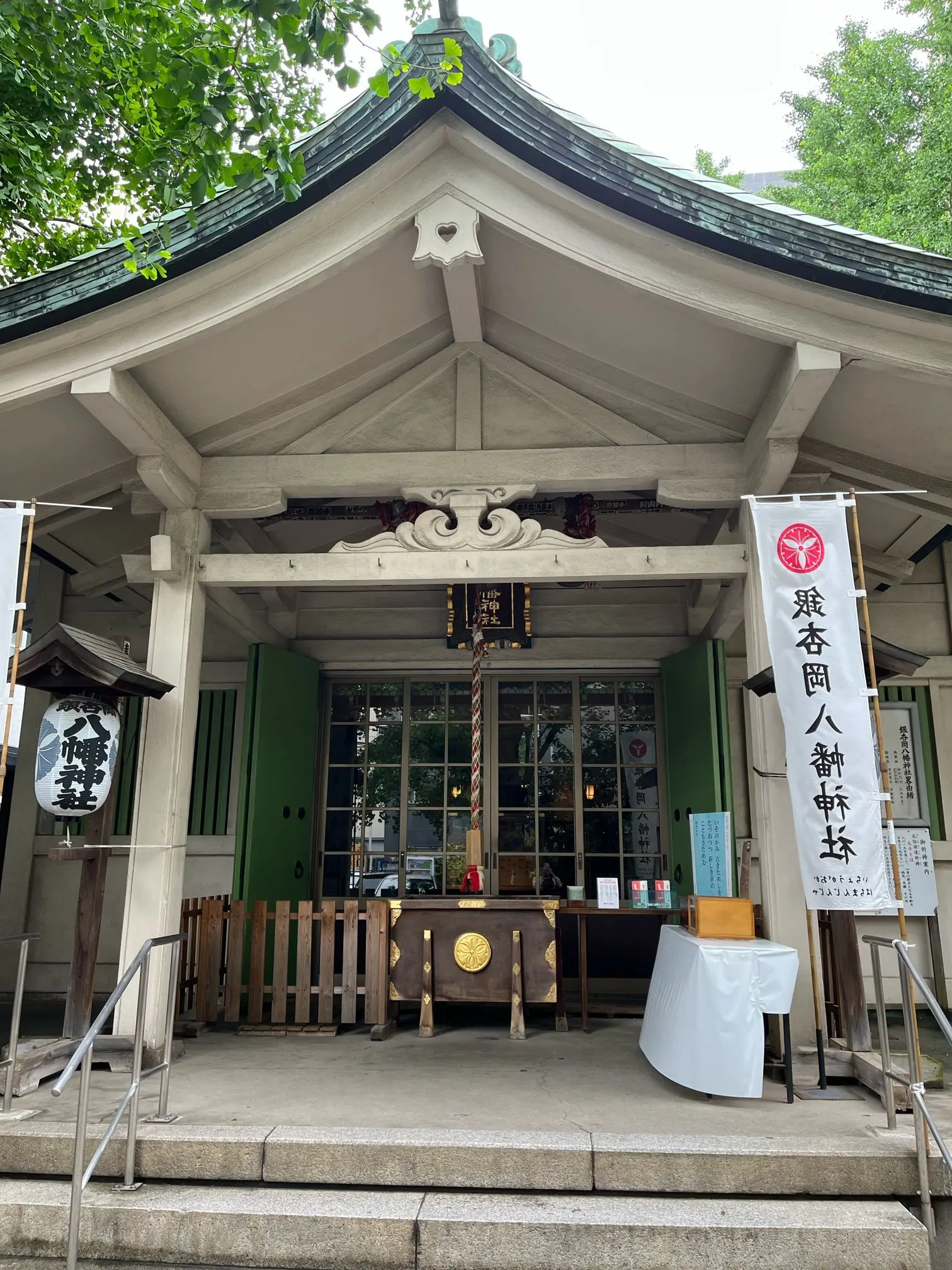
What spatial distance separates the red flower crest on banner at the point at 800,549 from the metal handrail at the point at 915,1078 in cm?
181

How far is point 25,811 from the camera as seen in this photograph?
7.67m

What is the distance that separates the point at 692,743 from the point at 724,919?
7.91 feet

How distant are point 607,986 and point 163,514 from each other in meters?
5.14

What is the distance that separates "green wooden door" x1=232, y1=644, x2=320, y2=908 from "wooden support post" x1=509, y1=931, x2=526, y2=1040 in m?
2.21

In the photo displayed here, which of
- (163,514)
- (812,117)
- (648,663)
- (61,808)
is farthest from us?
(812,117)

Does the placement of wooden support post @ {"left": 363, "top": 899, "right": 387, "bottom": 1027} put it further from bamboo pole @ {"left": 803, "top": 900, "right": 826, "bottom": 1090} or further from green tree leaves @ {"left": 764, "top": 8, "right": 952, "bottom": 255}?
green tree leaves @ {"left": 764, "top": 8, "right": 952, "bottom": 255}

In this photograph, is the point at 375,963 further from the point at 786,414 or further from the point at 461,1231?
the point at 786,414

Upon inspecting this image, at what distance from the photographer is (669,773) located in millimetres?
7605

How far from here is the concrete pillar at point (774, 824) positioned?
474cm

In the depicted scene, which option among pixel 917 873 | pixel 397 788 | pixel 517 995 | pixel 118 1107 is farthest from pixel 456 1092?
pixel 917 873

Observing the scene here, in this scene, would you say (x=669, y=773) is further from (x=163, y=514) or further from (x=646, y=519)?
(x=163, y=514)

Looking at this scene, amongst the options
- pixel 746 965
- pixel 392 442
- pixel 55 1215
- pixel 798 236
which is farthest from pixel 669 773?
pixel 55 1215

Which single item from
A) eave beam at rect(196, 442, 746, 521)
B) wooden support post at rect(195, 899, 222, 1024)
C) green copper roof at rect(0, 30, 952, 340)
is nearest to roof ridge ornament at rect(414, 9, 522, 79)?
green copper roof at rect(0, 30, 952, 340)

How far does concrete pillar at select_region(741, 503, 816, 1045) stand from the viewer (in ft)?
15.5
